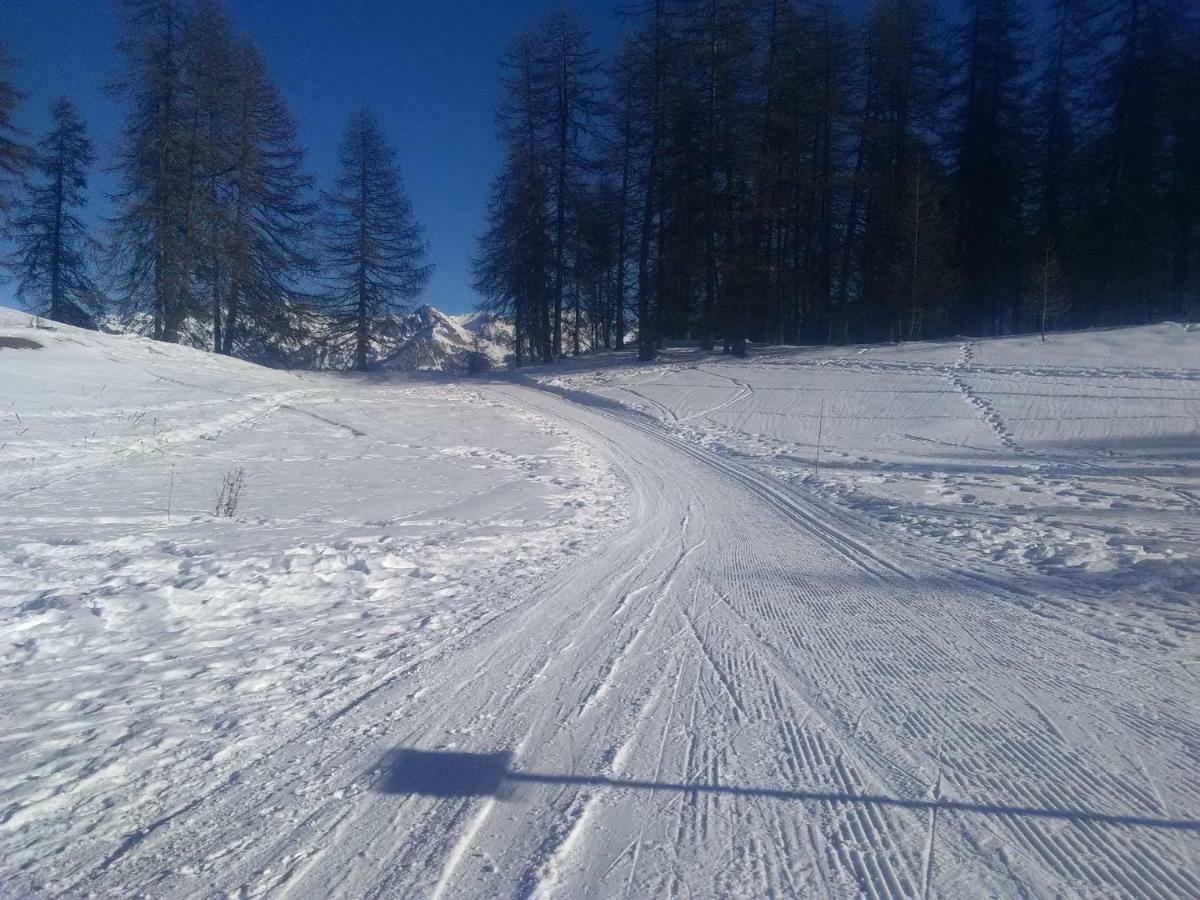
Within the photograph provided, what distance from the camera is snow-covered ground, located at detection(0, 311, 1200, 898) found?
10.7 feet

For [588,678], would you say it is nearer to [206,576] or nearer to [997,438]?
[206,576]

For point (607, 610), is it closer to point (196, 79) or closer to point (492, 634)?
point (492, 634)

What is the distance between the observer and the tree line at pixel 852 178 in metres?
30.9

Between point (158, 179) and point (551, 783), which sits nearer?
point (551, 783)

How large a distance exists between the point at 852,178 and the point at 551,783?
118 ft

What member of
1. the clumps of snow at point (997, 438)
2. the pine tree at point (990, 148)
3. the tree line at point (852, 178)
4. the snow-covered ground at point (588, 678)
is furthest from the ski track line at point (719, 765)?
the pine tree at point (990, 148)

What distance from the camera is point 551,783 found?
12.6 feet

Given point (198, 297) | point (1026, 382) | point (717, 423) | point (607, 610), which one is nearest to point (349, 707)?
point (607, 610)

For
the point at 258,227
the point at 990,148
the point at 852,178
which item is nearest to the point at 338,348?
the point at 258,227

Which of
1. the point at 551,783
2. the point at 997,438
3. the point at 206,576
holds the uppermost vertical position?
the point at 997,438

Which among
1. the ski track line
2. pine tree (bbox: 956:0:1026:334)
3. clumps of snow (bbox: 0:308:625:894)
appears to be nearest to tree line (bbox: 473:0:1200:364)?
pine tree (bbox: 956:0:1026:334)

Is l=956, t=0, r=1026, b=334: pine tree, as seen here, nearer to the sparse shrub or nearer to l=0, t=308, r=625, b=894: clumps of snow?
l=0, t=308, r=625, b=894: clumps of snow

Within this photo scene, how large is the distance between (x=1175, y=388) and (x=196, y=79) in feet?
109

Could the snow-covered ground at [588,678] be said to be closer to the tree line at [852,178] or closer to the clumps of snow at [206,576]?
the clumps of snow at [206,576]
